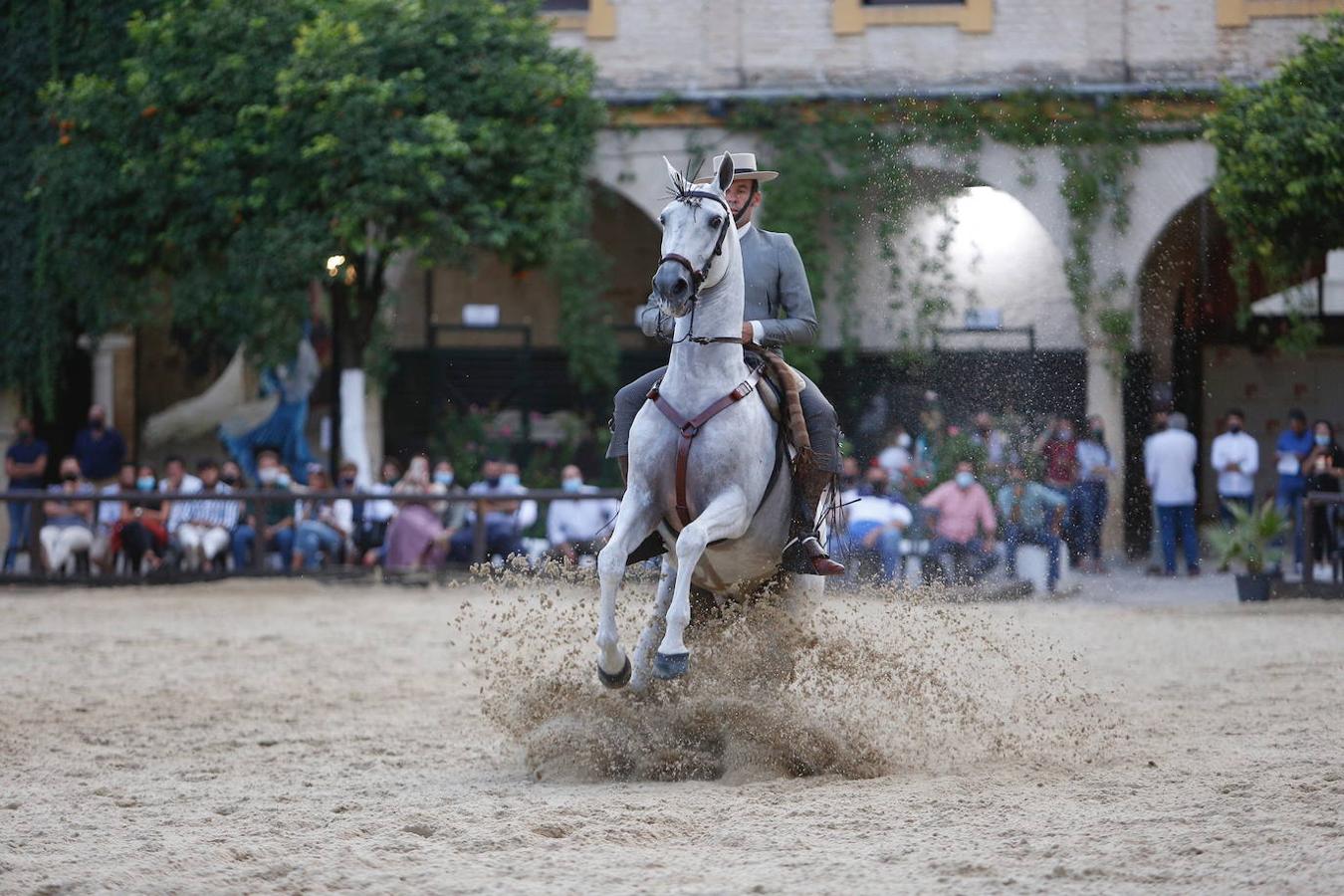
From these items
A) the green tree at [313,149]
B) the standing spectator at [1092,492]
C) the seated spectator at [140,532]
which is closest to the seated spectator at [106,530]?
the seated spectator at [140,532]

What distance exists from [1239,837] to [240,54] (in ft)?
52.2

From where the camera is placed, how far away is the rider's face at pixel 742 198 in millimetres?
8602

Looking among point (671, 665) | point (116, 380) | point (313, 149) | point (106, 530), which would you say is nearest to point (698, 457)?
point (671, 665)

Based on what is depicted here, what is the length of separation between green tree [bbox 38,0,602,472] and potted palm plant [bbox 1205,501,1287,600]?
312 inches

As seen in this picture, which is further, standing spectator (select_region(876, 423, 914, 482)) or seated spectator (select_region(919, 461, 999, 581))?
standing spectator (select_region(876, 423, 914, 482))

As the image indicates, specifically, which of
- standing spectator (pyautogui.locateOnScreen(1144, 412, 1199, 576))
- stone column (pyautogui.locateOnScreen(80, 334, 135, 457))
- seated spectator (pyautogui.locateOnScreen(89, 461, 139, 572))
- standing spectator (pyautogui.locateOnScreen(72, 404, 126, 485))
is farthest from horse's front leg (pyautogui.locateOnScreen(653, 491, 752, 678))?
stone column (pyautogui.locateOnScreen(80, 334, 135, 457))

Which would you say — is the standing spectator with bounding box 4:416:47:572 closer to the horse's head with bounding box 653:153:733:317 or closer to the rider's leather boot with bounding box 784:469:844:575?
the rider's leather boot with bounding box 784:469:844:575

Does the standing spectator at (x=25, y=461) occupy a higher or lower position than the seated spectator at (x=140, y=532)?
higher

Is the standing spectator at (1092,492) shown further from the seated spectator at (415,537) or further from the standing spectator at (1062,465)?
the seated spectator at (415,537)

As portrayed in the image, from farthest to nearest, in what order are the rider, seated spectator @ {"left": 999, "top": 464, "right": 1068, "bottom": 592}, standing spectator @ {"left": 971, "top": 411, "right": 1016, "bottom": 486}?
standing spectator @ {"left": 971, "top": 411, "right": 1016, "bottom": 486} < seated spectator @ {"left": 999, "top": 464, "right": 1068, "bottom": 592} < the rider

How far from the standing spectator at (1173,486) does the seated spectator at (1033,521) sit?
1.58 metres

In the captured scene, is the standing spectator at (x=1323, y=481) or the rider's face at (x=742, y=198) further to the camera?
the standing spectator at (x=1323, y=481)

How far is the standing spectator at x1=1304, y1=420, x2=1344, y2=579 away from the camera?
1619 cm

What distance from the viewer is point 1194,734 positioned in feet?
29.6
